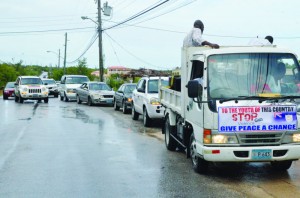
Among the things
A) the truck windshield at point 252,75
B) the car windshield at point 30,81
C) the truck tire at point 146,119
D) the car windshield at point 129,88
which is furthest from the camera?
the car windshield at point 30,81

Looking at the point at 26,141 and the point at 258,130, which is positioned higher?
the point at 258,130

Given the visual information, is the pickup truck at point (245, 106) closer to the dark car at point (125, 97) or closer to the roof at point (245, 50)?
the roof at point (245, 50)

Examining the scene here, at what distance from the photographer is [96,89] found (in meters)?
28.9

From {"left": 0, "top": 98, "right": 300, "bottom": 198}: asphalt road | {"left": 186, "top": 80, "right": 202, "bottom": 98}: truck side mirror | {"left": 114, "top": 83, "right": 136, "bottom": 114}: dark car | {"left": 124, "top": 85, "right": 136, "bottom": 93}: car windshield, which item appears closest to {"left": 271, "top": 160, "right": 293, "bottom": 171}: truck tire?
{"left": 0, "top": 98, "right": 300, "bottom": 198}: asphalt road

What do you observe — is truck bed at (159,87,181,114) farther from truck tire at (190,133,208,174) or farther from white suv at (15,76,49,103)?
white suv at (15,76,49,103)

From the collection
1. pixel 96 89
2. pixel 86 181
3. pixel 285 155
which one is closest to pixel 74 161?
pixel 86 181

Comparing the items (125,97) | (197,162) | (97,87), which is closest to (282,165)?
(197,162)

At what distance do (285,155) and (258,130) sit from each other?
2.16ft

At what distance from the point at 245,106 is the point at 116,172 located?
8.87 ft

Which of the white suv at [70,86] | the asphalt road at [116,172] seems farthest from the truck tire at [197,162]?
the white suv at [70,86]

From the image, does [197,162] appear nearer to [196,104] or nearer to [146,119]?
[196,104]

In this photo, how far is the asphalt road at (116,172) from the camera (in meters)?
7.18

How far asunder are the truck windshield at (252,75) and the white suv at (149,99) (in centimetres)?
744

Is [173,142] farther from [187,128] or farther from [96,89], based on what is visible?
[96,89]
